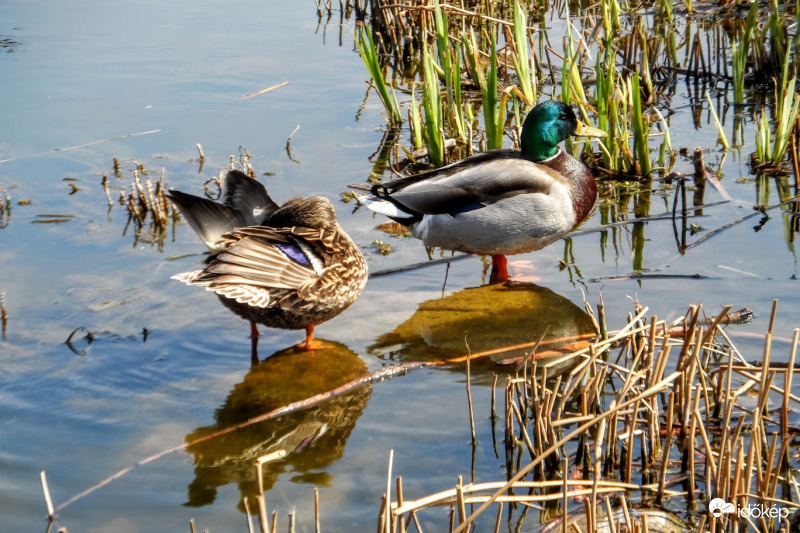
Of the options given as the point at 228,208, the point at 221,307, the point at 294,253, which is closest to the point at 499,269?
the point at 221,307

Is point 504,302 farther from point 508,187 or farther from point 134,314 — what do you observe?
point 134,314

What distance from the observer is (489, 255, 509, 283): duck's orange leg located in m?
5.68

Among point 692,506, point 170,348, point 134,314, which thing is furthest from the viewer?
point 134,314

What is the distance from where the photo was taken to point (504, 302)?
5324mm

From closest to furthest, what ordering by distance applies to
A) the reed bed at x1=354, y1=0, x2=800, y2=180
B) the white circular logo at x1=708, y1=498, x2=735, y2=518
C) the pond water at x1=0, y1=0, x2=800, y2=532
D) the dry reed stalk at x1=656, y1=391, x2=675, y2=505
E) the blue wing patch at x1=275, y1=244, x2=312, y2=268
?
the white circular logo at x1=708, y1=498, x2=735, y2=518 < the dry reed stalk at x1=656, y1=391, x2=675, y2=505 < the pond water at x1=0, y1=0, x2=800, y2=532 < the blue wing patch at x1=275, y1=244, x2=312, y2=268 < the reed bed at x1=354, y1=0, x2=800, y2=180

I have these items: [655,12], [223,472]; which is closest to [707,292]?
[223,472]

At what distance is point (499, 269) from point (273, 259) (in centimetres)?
196

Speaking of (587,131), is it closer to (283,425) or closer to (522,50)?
(522,50)

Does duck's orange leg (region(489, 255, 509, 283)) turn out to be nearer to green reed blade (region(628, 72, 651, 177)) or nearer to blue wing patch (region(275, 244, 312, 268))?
green reed blade (region(628, 72, 651, 177))

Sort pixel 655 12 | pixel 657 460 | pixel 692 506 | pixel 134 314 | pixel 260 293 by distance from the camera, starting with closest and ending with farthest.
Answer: pixel 692 506 → pixel 657 460 → pixel 260 293 → pixel 134 314 → pixel 655 12

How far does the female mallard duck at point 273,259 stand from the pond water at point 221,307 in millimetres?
368

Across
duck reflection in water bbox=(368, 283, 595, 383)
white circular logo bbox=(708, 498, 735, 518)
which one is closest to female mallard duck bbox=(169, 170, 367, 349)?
duck reflection in water bbox=(368, 283, 595, 383)

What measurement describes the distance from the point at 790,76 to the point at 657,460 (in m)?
5.63

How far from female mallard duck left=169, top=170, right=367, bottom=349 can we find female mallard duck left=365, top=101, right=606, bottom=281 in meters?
1.16
